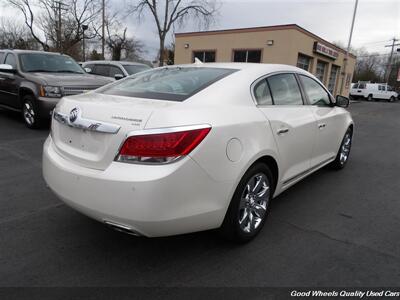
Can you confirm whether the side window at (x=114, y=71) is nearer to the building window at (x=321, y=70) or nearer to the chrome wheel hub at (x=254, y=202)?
the chrome wheel hub at (x=254, y=202)

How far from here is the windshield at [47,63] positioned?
7488 millimetres

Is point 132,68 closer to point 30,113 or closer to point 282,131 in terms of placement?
point 30,113

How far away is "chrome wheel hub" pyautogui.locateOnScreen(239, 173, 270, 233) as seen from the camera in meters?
2.77

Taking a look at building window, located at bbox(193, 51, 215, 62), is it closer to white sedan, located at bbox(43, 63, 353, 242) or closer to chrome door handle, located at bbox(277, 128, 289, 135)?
white sedan, located at bbox(43, 63, 353, 242)

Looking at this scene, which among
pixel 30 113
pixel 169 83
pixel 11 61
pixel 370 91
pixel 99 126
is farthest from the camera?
pixel 370 91

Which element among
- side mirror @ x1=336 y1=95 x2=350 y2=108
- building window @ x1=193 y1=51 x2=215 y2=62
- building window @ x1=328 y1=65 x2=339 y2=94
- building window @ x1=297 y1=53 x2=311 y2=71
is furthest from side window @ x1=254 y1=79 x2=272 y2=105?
building window @ x1=328 y1=65 x2=339 y2=94

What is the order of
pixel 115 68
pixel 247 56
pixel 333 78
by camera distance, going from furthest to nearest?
1. pixel 333 78
2. pixel 247 56
3. pixel 115 68

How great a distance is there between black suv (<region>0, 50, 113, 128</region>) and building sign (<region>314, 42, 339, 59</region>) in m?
18.3

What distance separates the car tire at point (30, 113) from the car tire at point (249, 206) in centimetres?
558

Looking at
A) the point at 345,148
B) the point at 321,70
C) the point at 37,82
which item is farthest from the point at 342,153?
the point at 321,70

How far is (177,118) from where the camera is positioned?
2.21 metres

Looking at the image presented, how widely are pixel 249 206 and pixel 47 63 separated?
6.87m

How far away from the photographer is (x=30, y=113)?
7109mm

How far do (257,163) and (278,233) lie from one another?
83cm
